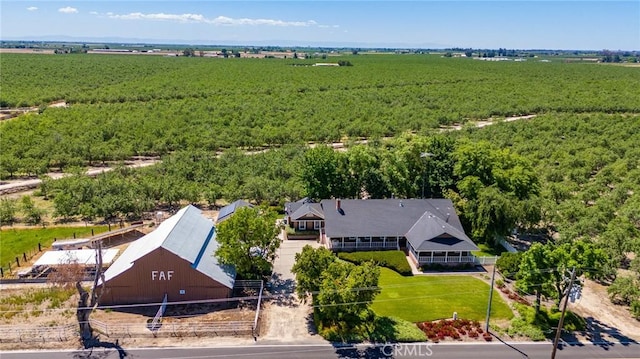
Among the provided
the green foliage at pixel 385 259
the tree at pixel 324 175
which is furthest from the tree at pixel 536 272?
the tree at pixel 324 175

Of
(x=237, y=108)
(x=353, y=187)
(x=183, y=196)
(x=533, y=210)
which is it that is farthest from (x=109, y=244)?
(x=237, y=108)

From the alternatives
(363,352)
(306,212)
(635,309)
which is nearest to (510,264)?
(635,309)

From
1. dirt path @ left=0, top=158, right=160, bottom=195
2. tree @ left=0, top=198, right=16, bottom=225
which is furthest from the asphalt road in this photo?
dirt path @ left=0, top=158, right=160, bottom=195

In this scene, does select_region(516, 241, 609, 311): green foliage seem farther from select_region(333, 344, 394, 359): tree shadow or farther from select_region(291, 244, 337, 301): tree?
select_region(291, 244, 337, 301): tree

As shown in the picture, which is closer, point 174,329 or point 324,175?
point 174,329

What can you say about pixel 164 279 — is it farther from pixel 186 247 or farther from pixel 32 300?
pixel 32 300
